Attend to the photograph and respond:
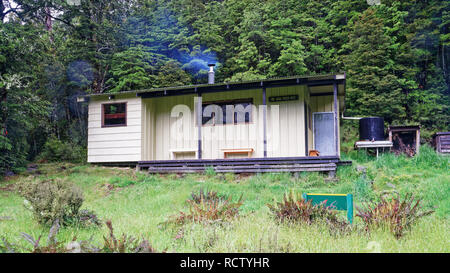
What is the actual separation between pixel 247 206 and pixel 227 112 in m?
5.95

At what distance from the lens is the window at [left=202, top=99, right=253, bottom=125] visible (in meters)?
11.8

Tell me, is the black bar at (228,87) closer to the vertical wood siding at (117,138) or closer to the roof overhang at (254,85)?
the roof overhang at (254,85)

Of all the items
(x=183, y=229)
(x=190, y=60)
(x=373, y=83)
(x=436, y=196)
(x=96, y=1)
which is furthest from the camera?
(x=190, y=60)

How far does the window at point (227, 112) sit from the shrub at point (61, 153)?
230 inches

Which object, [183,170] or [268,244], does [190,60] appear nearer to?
[183,170]

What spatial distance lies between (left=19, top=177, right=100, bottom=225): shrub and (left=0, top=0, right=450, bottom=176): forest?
8088 mm

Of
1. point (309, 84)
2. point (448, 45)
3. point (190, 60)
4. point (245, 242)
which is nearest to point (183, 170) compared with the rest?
point (309, 84)

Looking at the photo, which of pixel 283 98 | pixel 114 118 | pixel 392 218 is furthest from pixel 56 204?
pixel 283 98

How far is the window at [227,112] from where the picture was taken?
38.6ft

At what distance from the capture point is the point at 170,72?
20.2 metres

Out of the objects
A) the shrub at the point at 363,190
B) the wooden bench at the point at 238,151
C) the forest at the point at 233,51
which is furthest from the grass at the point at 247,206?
the forest at the point at 233,51

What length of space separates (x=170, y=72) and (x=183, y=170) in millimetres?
10591

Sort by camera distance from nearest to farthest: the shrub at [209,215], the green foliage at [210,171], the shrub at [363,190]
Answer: the shrub at [209,215]
the shrub at [363,190]
the green foliage at [210,171]

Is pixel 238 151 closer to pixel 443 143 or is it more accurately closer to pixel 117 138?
pixel 117 138
